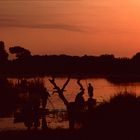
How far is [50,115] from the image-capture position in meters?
31.9

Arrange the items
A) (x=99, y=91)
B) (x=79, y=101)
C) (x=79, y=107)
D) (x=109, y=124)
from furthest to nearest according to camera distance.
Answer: (x=99, y=91) < (x=79, y=107) < (x=79, y=101) < (x=109, y=124)

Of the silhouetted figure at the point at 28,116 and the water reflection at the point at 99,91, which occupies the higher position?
the water reflection at the point at 99,91

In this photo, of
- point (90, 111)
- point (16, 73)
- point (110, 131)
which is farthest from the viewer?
point (16, 73)

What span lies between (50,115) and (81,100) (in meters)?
6.94

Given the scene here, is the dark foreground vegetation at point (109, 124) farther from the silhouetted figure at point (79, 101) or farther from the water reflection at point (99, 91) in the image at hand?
the water reflection at point (99, 91)

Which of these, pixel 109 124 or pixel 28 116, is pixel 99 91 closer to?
pixel 28 116

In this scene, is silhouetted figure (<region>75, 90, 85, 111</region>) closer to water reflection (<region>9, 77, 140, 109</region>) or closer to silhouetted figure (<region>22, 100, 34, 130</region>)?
water reflection (<region>9, 77, 140, 109</region>)

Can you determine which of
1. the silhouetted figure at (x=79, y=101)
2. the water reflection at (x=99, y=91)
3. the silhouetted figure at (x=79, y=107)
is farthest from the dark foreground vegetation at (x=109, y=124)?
the water reflection at (x=99, y=91)

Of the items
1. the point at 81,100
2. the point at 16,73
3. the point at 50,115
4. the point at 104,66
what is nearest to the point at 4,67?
the point at 16,73

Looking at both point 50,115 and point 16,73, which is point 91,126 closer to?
point 50,115

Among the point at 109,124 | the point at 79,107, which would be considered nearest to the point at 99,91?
the point at 79,107

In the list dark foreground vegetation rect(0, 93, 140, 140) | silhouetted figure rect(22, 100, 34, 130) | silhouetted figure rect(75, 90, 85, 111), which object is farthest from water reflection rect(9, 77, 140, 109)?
silhouetted figure rect(22, 100, 34, 130)

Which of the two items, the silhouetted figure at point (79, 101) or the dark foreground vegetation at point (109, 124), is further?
the silhouetted figure at point (79, 101)

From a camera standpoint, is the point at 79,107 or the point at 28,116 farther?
the point at 28,116
